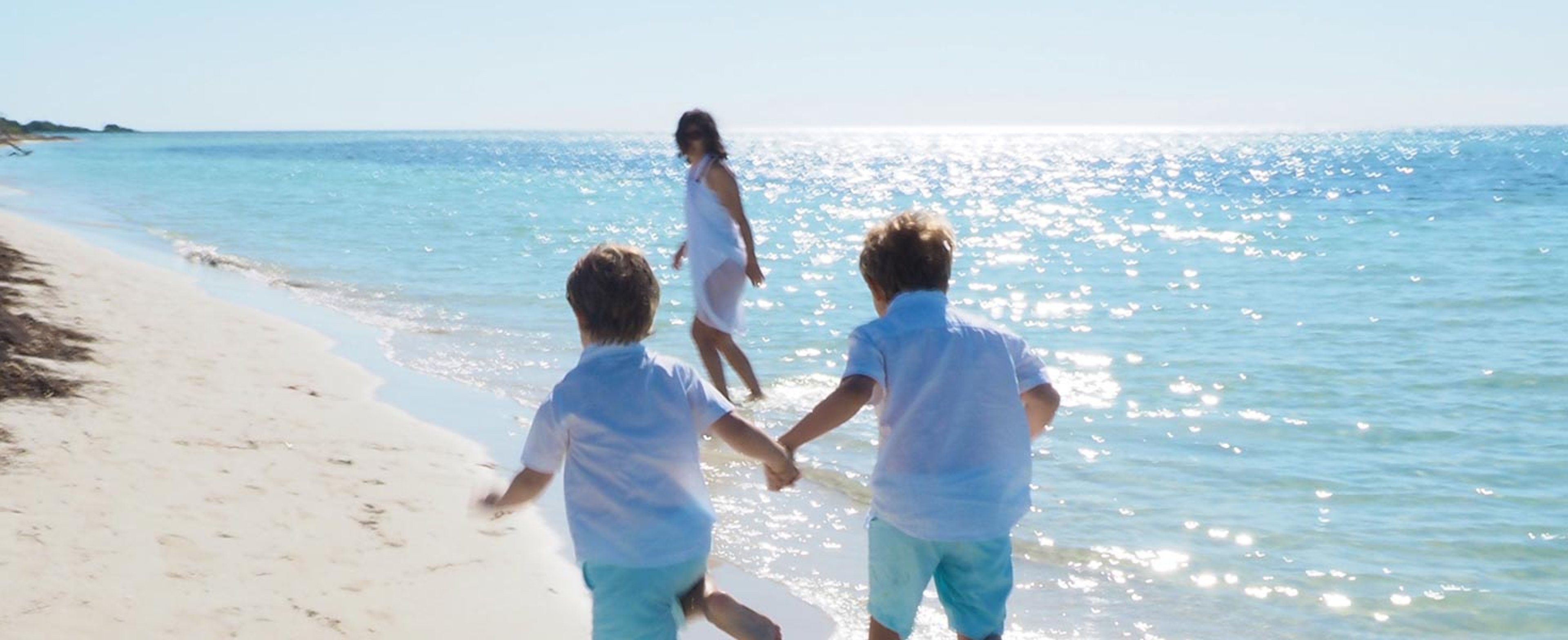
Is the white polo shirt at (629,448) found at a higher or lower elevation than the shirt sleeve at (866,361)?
lower

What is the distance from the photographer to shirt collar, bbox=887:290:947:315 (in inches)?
127

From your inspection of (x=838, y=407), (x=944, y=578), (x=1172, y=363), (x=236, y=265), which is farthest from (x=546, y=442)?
(x=236, y=265)

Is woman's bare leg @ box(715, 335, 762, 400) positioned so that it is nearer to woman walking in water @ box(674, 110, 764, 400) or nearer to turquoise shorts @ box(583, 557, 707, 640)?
woman walking in water @ box(674, 110, 764, 400)

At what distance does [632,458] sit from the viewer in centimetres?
304

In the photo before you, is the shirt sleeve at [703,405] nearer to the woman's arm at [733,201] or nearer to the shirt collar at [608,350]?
the shirt collar at [608,350]

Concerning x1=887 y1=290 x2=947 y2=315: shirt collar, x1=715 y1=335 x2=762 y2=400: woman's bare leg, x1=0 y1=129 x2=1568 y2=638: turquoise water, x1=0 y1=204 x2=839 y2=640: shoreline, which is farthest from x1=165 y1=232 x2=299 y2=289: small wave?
x1=887 y1=290 x2=947 y2=315: shirt collar

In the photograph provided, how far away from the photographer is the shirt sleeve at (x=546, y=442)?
3074mm

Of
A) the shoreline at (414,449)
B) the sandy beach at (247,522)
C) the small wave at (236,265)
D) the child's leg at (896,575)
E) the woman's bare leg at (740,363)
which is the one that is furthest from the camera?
the small wave at (236,265)

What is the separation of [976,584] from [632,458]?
87 centimetres

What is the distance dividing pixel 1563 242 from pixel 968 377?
60.7ft

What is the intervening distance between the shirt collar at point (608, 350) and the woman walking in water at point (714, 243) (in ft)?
12.7

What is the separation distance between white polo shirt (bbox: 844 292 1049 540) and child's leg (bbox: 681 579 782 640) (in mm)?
398

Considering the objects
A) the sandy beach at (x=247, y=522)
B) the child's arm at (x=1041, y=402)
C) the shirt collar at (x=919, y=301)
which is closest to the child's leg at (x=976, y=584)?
the child's arm at (x=1041, y=402)

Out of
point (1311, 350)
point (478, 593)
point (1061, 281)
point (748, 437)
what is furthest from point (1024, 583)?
point (1061, 281)
